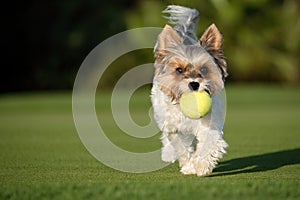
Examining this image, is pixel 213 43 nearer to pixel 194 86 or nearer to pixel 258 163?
pixel 194 86

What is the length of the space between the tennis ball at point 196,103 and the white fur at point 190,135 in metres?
0.25

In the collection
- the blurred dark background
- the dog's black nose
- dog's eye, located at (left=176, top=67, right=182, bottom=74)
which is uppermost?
dog's eye, located at (left=176, top=67, right=182, bottom=74)

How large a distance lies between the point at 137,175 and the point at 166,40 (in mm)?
1482

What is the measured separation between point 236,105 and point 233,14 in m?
6.70

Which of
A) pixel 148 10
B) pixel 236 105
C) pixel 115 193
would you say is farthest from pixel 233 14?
pixel 115 193

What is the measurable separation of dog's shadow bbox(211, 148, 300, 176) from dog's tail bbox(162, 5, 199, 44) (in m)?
1.55

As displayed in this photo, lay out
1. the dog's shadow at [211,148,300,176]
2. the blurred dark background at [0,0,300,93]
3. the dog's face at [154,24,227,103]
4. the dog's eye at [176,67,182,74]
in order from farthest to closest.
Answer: the blurred dark background at [0,0,300,93] → the dog's shadow at [211,148,300,176] → the dog's eye at [176,67,182,74] → the dog's face at [154,24,227,103]

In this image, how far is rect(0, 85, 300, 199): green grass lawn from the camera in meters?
5.79

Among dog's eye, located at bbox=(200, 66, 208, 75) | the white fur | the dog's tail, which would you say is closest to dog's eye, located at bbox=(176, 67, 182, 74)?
dog's eye, located at bbox=(200, 66, 208, 75)

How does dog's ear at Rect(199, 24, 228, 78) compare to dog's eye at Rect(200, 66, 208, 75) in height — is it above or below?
above

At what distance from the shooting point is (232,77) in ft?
97.6

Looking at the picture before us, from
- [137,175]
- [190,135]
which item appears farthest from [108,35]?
[137,175]

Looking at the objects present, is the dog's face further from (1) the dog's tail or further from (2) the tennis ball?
(1) the dog's tail

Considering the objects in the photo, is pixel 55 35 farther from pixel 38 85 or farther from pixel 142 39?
pixel 142 39
